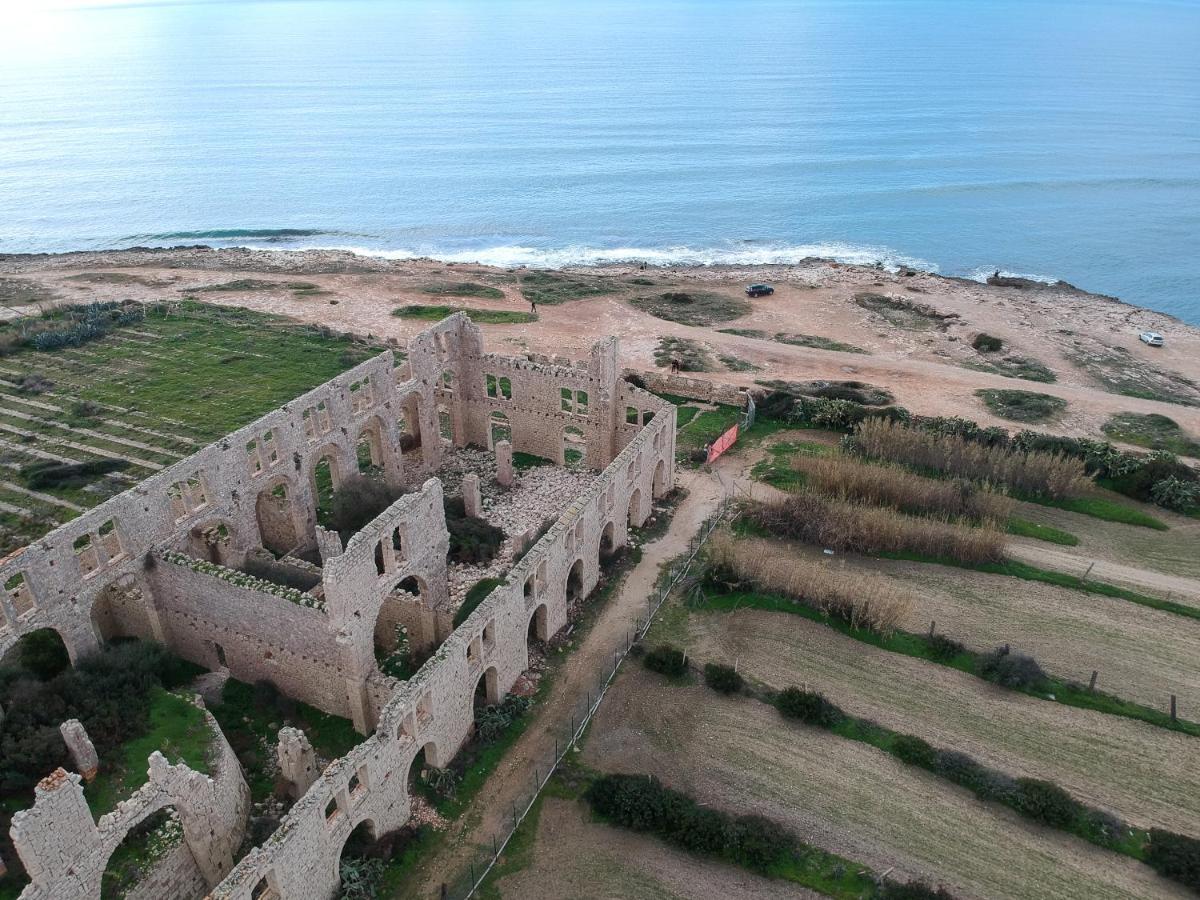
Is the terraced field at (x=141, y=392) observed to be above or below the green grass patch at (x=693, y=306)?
below

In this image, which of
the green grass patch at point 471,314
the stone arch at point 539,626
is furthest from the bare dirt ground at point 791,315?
the stone arch at point 539,626

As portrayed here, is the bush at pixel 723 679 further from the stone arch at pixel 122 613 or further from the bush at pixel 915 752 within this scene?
the stone arch at pixel 122 613

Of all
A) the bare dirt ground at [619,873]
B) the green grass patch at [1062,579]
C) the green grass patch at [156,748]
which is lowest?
the bare dirt ground at [619,873]

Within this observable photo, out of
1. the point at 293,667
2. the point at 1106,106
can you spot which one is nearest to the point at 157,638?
the point at 293,667

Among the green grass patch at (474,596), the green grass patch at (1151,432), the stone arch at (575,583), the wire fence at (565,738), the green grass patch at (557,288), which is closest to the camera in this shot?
the wire fence at (565,738)

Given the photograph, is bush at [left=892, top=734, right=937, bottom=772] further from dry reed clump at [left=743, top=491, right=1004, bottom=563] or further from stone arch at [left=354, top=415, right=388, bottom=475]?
stone arch at [left=354, top=415, right=388, bottom=475]

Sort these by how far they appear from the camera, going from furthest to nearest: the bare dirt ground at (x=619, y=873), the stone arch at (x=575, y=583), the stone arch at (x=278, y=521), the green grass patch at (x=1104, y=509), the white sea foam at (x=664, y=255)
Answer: the white sea foam at (x=664, y=255)
the green grass patch at (x=1104, y=509)
the stone arch at (x=278, y=521)
the stone arch at (x=575, y=583)
the bare dirt ground at (x=619, y=873)

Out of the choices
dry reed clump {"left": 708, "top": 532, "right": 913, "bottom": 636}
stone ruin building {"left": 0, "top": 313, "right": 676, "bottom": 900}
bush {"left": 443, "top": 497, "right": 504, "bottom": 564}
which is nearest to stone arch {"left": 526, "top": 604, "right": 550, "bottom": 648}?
stone ruin building {"left": 0, "top": 313, "right": 676, "bottom": 900}

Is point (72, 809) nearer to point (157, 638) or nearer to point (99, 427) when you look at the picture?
point (157, 638)
